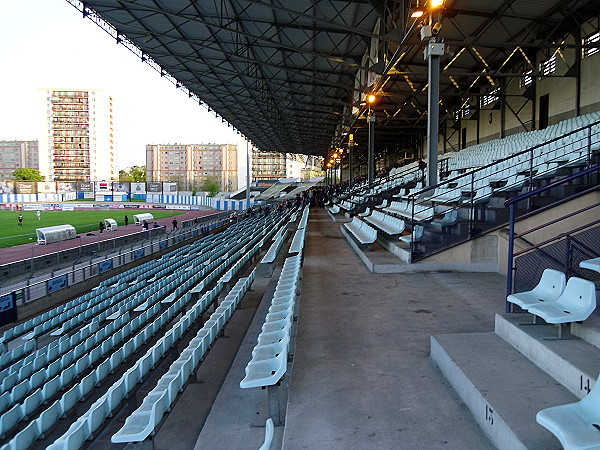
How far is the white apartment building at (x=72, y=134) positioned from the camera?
115688mm

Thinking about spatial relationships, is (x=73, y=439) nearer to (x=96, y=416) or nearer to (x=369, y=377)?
(x=96, y=416)

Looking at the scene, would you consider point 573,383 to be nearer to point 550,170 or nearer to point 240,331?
point 240,331

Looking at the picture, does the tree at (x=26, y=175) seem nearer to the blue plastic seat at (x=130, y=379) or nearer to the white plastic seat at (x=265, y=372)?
the blue plastic seat at (x=130, y=379)

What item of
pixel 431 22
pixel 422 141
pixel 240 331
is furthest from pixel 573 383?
A: pixel 422 141

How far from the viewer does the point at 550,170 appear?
7961 mm

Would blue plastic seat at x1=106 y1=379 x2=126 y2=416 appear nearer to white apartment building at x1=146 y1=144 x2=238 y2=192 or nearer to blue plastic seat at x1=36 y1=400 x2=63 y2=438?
blue plastic seat at x1=36 y1=400 x2=63 y2=438

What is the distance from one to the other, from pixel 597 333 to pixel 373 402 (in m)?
1.73

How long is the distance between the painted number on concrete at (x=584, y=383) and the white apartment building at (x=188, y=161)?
132477 mm

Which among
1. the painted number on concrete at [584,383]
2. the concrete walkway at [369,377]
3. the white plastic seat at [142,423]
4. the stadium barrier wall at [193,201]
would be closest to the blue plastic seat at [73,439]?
the white plastic seat at [142,423]

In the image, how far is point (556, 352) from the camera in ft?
10.3

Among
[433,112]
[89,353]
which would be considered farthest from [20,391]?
[433,112]

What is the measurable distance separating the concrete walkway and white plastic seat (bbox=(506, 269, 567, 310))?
0.91 metres

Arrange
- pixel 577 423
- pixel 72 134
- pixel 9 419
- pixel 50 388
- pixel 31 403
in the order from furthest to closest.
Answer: pixel 72 134
pixel 50 388
pixel 31 403
pixel 9 419
pixel 577 423

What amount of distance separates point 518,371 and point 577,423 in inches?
45.8
